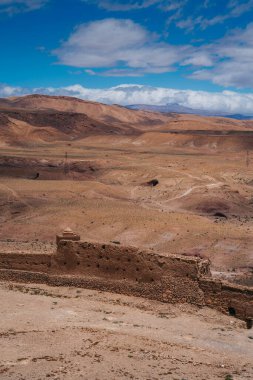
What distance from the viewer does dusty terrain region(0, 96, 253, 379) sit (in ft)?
44.5

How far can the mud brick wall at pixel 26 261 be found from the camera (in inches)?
800

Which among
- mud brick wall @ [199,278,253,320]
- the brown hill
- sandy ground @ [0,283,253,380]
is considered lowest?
sandy ground @ [0,283,253,380]

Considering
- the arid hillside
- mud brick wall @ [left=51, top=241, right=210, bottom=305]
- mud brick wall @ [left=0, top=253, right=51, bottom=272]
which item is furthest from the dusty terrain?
mud brick wall @ [left=0, top=253, right=51, bottom=272]

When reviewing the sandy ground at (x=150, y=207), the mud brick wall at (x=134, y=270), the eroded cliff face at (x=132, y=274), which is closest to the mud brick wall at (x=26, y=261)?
the eroded cliff face at (x=132, y=274)

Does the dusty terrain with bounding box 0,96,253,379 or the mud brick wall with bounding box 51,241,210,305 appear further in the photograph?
the mud brick wall with bounding box 51,241,210,305

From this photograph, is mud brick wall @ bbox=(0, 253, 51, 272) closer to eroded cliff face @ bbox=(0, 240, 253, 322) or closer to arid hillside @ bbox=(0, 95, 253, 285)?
eroded cliff face @ bbox=(0, 240, 253, 322)

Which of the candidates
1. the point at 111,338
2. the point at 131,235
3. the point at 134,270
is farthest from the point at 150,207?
the point at 111,338

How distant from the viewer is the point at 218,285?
1731 cm

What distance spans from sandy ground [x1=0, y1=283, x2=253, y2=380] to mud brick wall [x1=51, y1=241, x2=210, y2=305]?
1.32ft

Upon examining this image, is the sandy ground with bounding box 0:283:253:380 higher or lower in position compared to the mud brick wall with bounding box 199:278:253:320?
lower

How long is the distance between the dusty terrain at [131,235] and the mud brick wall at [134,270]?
562 mm

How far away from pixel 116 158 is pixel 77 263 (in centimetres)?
6066

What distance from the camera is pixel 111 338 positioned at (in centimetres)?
1510

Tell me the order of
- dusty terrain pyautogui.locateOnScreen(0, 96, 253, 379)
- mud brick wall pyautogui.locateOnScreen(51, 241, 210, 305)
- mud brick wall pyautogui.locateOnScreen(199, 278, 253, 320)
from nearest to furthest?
dusty terrain pyautogui.locateOnScreen(0, 96, 253, 379) → mud brick wall pyautogui.locateOnScreen(199, 278, 253, 320) → mud brick wall pyautogui.locateOnScreen(51, 241, 210, 305)
